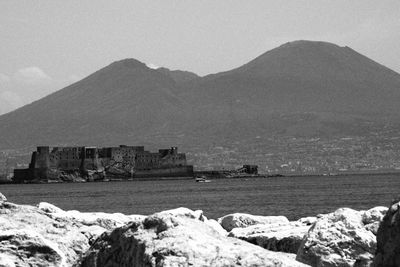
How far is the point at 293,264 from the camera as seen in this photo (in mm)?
7996

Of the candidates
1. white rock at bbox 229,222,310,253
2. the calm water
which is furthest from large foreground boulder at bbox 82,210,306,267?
the calm water

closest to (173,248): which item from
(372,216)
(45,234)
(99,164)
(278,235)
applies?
(372,216)

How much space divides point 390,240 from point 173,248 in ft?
5.98

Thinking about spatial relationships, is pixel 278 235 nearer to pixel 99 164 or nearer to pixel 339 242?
pixel 339 242

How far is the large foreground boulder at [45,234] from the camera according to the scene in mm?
9344

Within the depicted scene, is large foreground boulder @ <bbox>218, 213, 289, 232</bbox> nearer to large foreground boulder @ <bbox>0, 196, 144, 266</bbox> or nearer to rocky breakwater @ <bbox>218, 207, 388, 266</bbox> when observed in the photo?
large foreground boulder @ <bbox>0, 196, 144, 266</bbox>

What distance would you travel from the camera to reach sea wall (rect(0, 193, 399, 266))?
→ 8.22 m

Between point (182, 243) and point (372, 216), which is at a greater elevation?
point (372, 216)

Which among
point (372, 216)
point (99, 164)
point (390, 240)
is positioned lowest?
point (390, 240)

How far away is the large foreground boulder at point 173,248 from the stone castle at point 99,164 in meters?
121

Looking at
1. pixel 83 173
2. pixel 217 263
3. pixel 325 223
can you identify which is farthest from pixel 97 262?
pixel 83 173

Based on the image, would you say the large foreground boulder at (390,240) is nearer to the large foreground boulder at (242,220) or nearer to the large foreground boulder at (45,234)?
the large foreground boulder at (45,234)

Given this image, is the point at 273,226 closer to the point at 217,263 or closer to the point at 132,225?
the point at 132,225

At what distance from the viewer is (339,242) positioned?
967 centimetres
